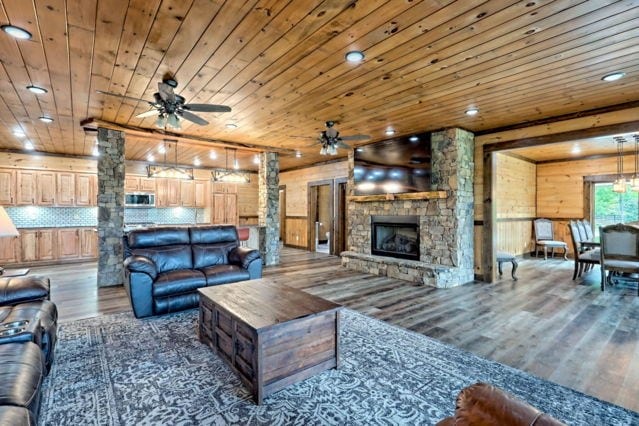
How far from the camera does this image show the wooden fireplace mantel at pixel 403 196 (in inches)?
214

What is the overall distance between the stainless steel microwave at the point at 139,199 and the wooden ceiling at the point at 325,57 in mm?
3603

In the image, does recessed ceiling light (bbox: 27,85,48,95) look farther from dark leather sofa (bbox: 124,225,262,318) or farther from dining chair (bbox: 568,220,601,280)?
dining chair (bbox: 568,220,601,280)

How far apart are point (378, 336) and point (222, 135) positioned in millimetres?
4740

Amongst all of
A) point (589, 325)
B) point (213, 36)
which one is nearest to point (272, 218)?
point (213, 36)

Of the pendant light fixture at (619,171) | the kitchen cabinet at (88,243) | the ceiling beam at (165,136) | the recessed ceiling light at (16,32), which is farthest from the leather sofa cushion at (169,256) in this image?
the pendant light fixture at (619,171)

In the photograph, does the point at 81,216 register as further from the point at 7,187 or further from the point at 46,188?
the point at 7,187

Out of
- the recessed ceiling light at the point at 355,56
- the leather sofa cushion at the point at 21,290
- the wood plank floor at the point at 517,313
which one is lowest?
the wood plank floor at the point at 517,313

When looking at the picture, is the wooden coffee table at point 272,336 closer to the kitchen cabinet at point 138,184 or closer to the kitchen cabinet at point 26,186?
the kitchen cabinet at point 138,184

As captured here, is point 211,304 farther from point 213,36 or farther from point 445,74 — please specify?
point 445,74

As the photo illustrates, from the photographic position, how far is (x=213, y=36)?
101 inches

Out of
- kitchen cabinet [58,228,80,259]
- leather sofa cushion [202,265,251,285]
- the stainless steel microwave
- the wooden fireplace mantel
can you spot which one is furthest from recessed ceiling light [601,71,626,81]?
kitchen cabinet [58,228,80,259]

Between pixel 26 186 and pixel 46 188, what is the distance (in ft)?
1.15

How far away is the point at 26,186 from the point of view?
7.21 meters

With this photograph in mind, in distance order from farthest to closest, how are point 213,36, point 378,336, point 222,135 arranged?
1. point 222,135
2. point 378,336
3. point 213,36
